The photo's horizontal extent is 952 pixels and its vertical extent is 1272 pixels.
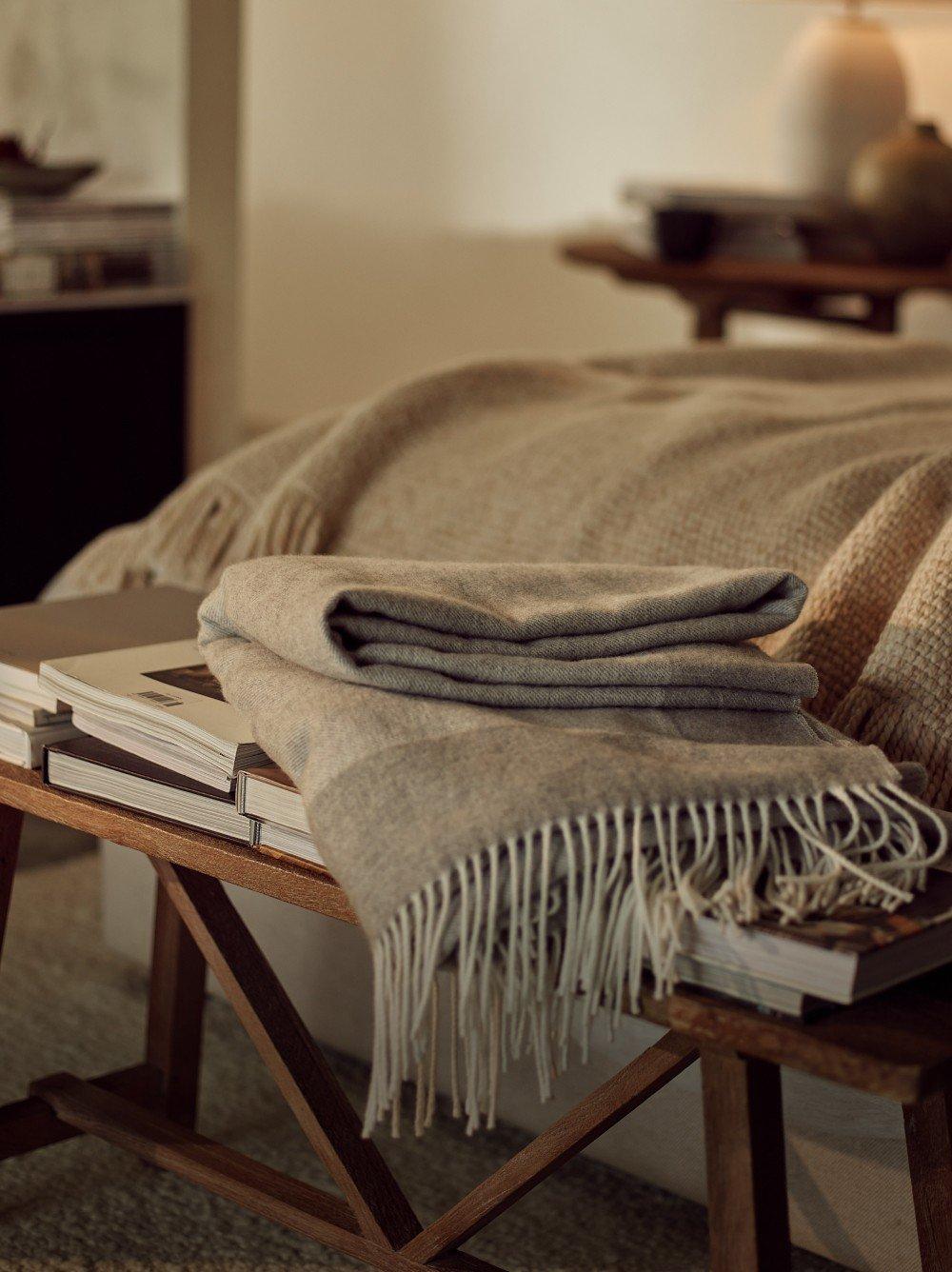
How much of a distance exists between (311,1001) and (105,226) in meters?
1.52

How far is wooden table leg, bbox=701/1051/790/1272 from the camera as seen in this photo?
26.7 inches

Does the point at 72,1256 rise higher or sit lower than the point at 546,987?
lower

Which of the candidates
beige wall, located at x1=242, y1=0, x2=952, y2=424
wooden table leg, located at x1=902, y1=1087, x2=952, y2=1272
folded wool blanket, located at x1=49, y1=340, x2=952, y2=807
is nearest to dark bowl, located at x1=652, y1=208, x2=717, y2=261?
beige wall, located at x1=242, y1=0, x2=952, y2=424

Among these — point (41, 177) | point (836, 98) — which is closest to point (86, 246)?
point (41, 177)

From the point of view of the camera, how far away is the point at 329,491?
1.32m

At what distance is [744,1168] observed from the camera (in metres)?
0.68

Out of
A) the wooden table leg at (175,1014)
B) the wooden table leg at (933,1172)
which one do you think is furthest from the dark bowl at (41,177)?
the wooden table leg at (933,1172)

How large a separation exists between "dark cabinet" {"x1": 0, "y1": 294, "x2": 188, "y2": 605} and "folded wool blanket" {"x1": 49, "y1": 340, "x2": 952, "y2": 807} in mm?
934

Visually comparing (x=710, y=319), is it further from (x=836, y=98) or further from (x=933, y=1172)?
(x=933, y=1172)

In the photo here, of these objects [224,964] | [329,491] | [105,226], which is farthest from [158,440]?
[224,964]

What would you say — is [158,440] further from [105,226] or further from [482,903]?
[482,903]

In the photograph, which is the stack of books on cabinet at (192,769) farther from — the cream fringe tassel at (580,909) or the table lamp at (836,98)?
the table lamp at (836,98)

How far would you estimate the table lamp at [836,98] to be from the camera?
2875 millimetres

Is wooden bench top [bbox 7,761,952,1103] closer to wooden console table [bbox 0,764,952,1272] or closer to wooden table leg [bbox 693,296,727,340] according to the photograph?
wooden console table [bbox 0,764,952,1272]
